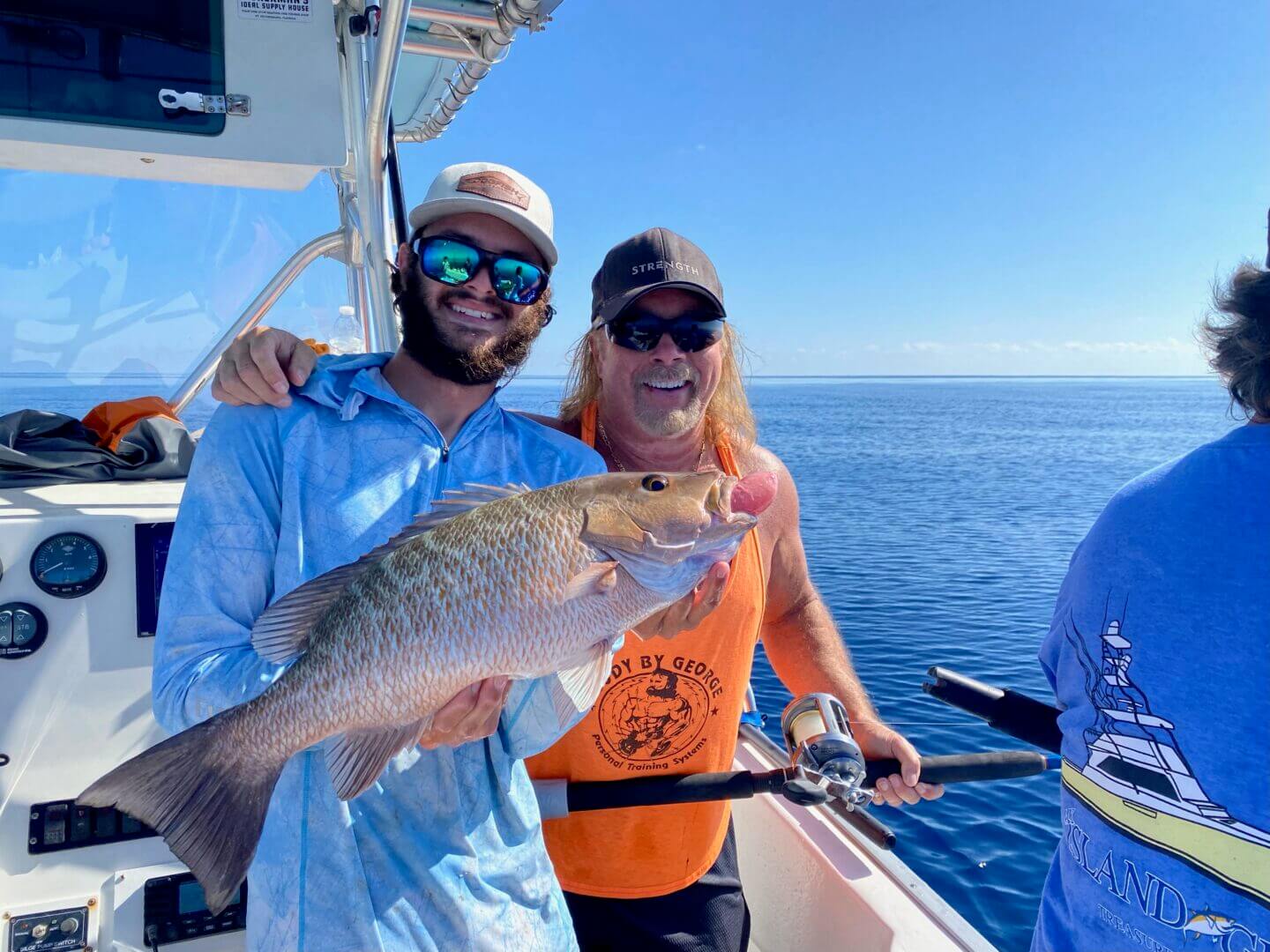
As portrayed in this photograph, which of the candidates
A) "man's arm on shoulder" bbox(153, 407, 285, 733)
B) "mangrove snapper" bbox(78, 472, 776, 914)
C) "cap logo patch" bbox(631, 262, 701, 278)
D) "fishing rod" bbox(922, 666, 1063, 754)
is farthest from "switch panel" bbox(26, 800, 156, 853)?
"fishing rod" bbox(922, 666, 1063, 754)

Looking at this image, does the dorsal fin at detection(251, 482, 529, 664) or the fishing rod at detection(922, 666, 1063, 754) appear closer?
the dorsal fin at detection(251, 482, 529, 664)

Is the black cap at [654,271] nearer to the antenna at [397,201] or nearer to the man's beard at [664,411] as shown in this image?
the man's beard at [664,411]

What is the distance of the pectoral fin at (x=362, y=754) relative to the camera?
5.41 feet

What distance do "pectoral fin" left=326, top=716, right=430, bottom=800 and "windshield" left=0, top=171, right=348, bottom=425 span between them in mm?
2890

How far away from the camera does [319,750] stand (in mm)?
1781

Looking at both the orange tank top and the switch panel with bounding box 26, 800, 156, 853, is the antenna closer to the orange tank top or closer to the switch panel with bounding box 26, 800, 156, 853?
the orange tank top

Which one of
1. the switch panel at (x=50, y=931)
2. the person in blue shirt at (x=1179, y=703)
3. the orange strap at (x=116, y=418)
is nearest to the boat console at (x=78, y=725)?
the switch panel at (x=50, y=931)

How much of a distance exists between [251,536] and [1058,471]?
3302 centimetres

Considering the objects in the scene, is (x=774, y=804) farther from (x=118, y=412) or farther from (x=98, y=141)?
(x=98, y=141)

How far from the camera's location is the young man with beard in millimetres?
2744

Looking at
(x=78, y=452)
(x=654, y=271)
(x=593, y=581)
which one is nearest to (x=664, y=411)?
(x=654, y=271)

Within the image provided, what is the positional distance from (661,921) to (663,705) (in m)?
0.79

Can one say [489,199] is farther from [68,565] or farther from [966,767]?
[966,767]

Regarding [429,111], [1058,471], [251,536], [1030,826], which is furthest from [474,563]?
[1058,471]
